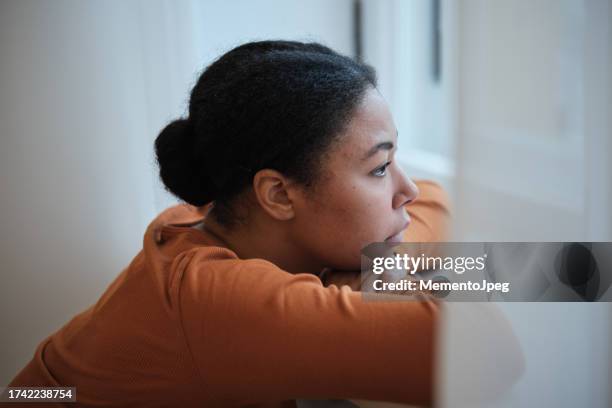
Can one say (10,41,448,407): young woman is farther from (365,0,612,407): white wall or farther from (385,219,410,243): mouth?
(365,0,612,407): white wall

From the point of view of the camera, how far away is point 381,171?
913mm

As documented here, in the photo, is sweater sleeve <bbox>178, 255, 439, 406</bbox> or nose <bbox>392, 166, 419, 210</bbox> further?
nose <bbox>392, 166, 419, 210</bbox>

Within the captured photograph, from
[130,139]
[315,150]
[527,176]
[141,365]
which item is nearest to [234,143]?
[315,150]

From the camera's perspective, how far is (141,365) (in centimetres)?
83

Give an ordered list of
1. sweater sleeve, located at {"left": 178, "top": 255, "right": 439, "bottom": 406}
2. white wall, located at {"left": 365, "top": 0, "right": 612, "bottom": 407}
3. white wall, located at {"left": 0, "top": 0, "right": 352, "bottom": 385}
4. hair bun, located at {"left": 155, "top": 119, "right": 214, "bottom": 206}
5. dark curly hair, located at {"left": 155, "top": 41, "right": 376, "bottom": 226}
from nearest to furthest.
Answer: white wall, located at {"left": 365, "top": 0, "right": 612, "bottom": 407} < sweater sleeve, located at {"left": 178, "top": 255, "right": 439, "bottom": 406} < dark curly hair, located at {"left": 155, "top": 41, "right": 376, "bottom": 226} < hair bun, located at {"left": 155, "top": 119, "right": 214, "bottom": 206} < white wall, located at {"left": 0, "top": 0, "right": 352, "bottom": 385}

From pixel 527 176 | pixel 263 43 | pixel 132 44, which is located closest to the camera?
pixel 527 176

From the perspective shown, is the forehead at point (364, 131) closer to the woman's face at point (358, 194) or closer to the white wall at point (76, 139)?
the woman's face at point (358, 194)

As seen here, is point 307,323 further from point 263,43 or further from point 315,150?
point 263,43

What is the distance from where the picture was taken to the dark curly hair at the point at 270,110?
2.81ft

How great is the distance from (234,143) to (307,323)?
0.30 meters

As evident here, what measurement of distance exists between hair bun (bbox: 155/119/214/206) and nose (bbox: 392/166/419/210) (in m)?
0.30

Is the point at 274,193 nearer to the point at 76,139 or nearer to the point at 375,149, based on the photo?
the point at 375,149

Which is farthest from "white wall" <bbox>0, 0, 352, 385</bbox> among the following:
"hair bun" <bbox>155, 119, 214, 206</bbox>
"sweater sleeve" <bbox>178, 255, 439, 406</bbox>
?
"sweater sleeve" <bbox>178, 255, 439, 406</bbox>

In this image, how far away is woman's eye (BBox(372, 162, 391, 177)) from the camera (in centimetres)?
90
